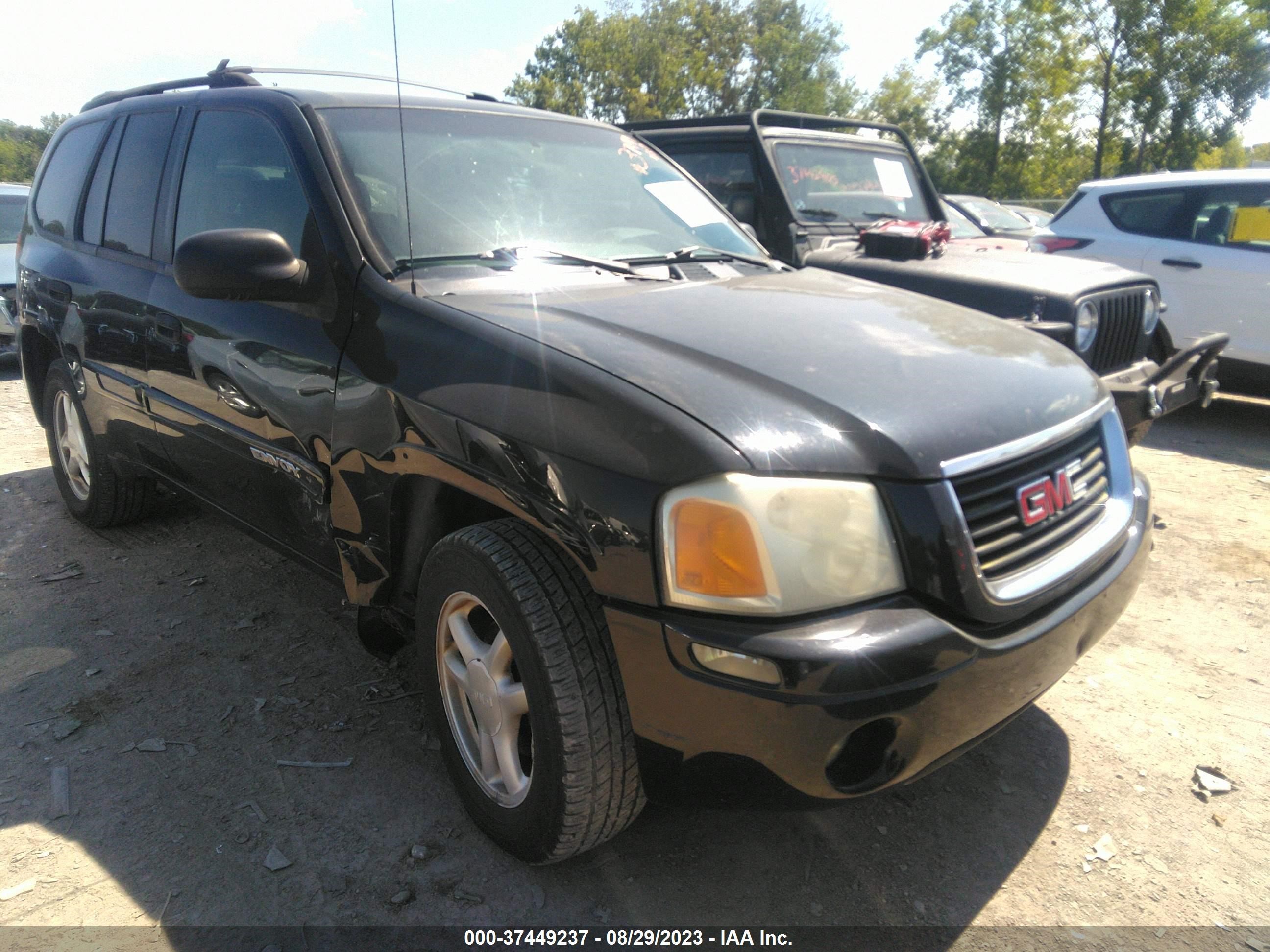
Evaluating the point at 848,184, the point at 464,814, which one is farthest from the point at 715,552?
the point at 848,184

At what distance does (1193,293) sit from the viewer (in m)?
6.30

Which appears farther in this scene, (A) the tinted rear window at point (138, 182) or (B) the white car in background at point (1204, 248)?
(B) the white car in background at point (1204, 248)

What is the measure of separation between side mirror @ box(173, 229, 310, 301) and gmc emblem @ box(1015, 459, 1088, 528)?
6.01 feet

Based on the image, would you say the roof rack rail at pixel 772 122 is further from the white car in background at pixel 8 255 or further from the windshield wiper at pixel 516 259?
the white car in background at pixel 8 255

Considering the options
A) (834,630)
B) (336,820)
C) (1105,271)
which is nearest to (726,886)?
(834,630)

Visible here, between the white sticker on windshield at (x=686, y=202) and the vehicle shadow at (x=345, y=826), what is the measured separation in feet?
5.99

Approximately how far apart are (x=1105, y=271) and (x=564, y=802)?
4.02 metres

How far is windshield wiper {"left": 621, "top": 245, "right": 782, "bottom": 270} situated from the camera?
9.44 ft

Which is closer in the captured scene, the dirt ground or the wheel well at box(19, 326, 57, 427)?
the dirt ground

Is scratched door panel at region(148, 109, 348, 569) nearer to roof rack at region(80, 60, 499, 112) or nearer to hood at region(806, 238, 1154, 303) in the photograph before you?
roof rack at region(80, 60, 499, 112)

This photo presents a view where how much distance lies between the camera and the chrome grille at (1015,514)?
6.04 ft

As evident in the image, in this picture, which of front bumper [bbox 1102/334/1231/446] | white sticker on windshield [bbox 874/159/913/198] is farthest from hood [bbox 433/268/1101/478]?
white sticker on windshield [bbox 874/159/913/198]

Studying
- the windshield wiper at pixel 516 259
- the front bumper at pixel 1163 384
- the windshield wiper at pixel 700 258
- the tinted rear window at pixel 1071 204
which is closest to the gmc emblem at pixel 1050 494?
the windshield wiper at pixel 516 259

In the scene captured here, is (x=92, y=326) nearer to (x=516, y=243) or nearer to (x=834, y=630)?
(x=516, y=243)
